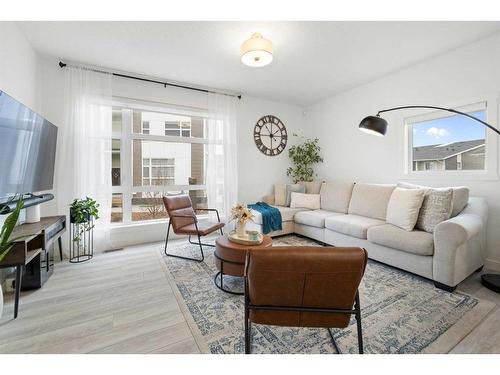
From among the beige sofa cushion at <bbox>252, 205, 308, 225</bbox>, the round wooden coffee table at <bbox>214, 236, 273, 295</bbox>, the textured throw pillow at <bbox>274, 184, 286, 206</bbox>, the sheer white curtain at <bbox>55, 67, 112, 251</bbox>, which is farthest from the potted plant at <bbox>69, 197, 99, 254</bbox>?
the textured throw pillow at <bbox>274, 184, 286, 206</bbox>

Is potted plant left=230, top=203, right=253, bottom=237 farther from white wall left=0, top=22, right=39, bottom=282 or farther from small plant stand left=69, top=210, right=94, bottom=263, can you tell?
white wall left=0, top=22, right=39, bottom=282

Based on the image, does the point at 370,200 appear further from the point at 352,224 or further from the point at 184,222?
the point at 184,222

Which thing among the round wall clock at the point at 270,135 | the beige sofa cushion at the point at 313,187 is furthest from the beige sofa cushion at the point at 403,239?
the round wall clock at the point at 270,135

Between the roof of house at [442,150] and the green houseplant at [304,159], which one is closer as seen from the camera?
the roof of house at [442,150]

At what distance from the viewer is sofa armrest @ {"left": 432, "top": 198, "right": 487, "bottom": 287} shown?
6.33ft

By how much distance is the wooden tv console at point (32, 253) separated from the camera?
65.2 inches

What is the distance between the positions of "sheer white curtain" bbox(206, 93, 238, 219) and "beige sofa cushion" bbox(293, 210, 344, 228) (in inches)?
45.8

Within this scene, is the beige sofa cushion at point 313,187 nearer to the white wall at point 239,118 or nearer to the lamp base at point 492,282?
the white wall at point 239,118

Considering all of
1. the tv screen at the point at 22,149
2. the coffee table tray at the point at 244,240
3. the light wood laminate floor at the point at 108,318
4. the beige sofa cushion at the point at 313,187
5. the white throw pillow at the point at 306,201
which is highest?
the tv screen at the point at 22,149

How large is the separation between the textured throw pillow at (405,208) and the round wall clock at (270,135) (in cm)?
249

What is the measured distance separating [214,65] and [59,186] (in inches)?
103

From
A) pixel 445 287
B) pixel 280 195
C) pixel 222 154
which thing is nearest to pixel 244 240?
pixel 445 287
